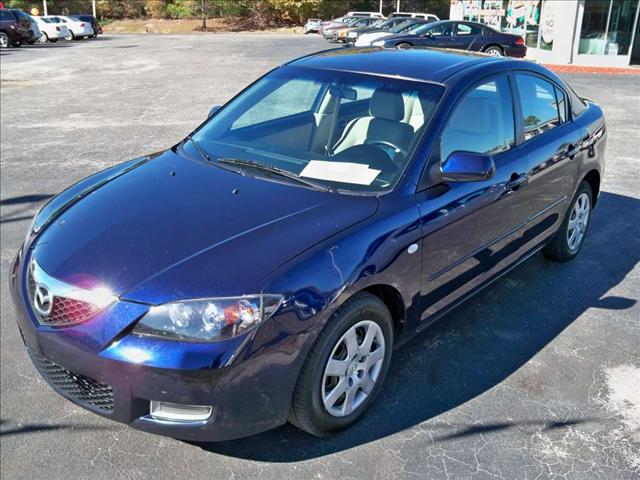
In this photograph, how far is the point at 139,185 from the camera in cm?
333

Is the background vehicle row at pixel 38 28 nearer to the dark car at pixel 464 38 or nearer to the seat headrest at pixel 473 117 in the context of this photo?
the dark car at pixel 464 38

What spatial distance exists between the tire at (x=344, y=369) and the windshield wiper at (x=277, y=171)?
0.66 m

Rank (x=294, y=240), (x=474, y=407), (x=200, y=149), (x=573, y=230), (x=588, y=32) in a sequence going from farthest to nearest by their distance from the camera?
1. (x=588, y=32)
2. (x=573, y=230)
3. (x=200, y=149)
4. (x=474, y=407)
5. (x=294, y=240)

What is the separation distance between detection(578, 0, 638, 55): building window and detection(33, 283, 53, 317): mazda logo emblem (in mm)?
23565

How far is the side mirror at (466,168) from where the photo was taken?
3.16 m

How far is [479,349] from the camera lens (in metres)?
3.70

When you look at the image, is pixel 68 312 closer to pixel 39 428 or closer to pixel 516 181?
pixel 39 428

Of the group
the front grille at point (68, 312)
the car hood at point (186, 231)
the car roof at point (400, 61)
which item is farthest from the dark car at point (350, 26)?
the front grille at point (68, 312)

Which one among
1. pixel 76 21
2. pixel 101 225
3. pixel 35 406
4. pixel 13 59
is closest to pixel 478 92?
pixel 101 225

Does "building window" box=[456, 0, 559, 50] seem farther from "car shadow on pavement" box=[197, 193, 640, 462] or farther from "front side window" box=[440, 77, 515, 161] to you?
"front side window" box=[440, 77, 515, 161]

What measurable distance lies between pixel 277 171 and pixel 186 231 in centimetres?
76

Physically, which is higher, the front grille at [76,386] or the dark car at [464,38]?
the dark car at [464,38]

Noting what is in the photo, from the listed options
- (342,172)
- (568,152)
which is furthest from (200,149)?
(568,152)

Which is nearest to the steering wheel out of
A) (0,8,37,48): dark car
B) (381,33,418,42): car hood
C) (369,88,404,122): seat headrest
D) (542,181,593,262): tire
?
(369,88,404,122): seat headrest
